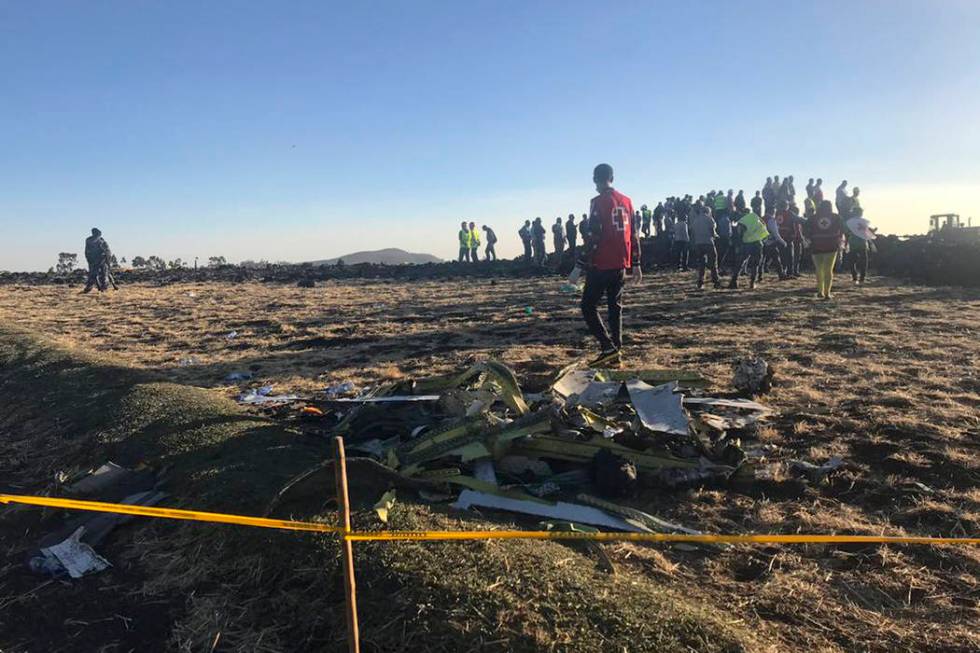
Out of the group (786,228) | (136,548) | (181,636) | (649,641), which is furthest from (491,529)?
(786,228)

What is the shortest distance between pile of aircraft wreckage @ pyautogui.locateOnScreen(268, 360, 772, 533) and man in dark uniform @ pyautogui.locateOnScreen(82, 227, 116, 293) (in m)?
17.7

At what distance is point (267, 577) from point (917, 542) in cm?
287

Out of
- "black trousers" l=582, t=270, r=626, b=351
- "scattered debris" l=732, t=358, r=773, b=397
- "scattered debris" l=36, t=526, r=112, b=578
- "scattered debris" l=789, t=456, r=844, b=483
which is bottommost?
"scattered debris" l=36, t=526, r=112, b=578

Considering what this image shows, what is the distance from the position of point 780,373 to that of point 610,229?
2250 millimetres

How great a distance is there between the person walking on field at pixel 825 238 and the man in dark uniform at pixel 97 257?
18.9 metres

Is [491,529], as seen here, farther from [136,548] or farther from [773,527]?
[136,548]

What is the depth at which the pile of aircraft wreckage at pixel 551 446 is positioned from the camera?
3.38 metres

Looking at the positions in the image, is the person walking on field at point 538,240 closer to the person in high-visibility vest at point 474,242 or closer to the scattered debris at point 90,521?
the person in high-visibility vest at point 474,242

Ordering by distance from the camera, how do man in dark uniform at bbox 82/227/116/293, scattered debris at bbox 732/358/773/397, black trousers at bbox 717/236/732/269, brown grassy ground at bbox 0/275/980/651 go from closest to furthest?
1. brown grassy ground at bbox 0/275/980/651
2. scattered debris at bbox 732/358/773/397
3. black trousers at bbox 717/236/732/269
4. man in dark uniform at bbox 82/227/116/293

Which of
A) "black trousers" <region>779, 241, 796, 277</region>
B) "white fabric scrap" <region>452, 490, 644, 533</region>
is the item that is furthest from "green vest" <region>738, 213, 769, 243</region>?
"white fabric scrap" <region>452, 490, 644, 533</region>

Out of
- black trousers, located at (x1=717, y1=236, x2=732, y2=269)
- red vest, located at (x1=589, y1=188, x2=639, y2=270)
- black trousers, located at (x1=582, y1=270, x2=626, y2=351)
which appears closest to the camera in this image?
red vest, located at (x1=589, y1=188, x2=639, y2=270)

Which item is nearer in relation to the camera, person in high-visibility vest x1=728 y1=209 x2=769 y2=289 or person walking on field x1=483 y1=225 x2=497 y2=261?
person in high-visibility vest x1=728 y1=209 x2=769 y2=289

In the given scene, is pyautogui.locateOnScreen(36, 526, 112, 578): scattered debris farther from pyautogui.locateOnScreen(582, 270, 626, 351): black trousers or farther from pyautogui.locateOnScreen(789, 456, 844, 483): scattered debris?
pyautogui.locateOnScreen(582, 270, 626, 351): black trousers

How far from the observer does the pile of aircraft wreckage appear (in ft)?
11.1
